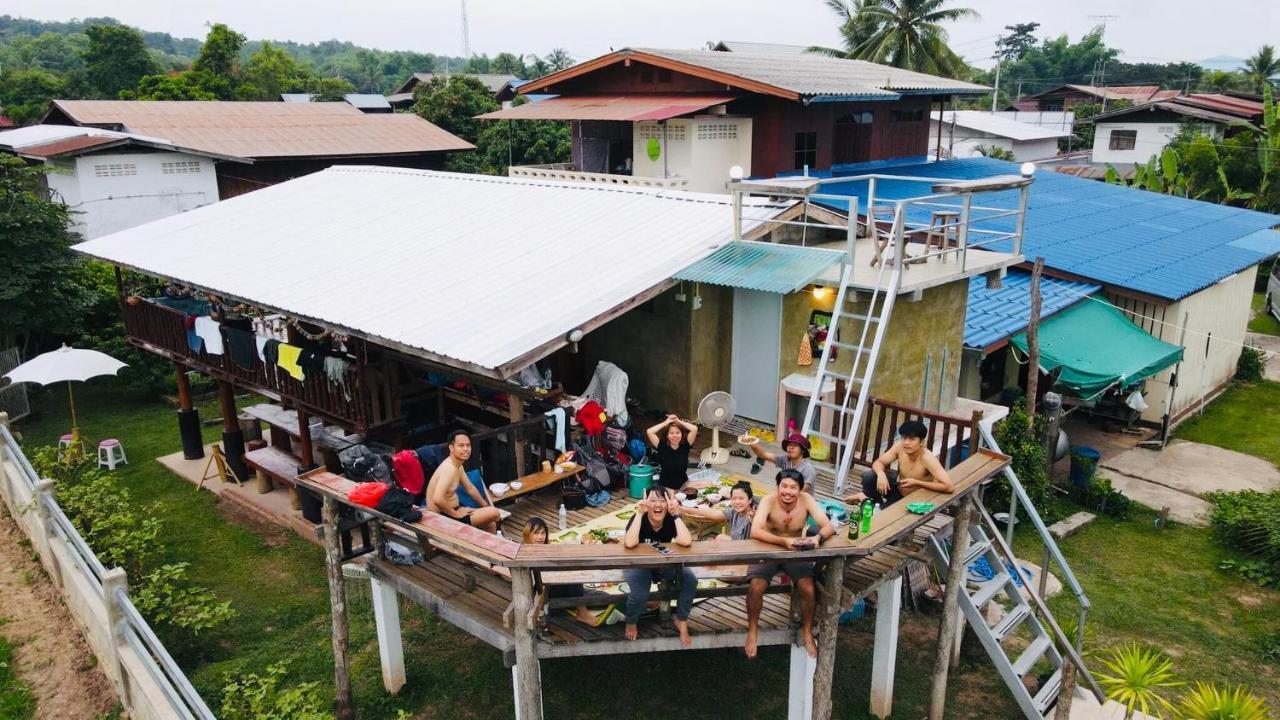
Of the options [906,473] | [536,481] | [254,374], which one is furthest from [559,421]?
[254,374]

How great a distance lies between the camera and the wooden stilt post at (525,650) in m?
7.48

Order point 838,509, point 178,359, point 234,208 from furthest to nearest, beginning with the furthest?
point 234,208 < point 178,359 < point 838,509

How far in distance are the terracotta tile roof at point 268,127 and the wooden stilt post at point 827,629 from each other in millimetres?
33149

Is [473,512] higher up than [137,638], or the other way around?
[473,512]

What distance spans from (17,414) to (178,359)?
7278mm

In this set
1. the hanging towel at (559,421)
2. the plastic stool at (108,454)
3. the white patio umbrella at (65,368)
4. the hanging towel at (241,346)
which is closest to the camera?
the hanging towel at (559,421)

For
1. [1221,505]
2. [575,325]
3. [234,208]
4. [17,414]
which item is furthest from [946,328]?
[17,414]

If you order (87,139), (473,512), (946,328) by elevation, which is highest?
(87,139)

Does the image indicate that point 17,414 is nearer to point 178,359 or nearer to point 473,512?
point 178,359

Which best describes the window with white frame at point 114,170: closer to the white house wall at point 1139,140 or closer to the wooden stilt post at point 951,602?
the wooden stilt post at point 951,602

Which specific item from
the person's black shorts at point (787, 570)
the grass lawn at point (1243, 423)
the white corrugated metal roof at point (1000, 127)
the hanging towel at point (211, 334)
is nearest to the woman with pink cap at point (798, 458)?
the person's black shorts at point (787, 570)

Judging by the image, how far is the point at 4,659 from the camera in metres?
11.1

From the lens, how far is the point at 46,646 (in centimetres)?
1157

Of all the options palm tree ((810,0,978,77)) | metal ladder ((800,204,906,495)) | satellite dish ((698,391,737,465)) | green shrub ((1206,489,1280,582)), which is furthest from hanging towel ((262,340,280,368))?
palm tree ((810,0,978,77))
